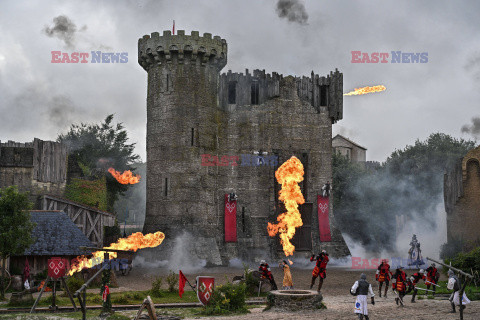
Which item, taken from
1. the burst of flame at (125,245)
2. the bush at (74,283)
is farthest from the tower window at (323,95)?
the bush at (74,283)

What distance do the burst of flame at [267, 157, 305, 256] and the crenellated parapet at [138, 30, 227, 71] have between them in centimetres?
942

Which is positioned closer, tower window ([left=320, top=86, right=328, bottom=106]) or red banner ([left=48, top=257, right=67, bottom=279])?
red banner ([left=48, top=257, right=67, bottom=279])

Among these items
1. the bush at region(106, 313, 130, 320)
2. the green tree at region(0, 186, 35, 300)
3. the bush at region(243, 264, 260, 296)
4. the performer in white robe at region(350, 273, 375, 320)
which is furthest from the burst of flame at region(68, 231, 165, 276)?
the performer in white robe at region(350, 273, 375, 320)

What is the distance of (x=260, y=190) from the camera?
1761 inches

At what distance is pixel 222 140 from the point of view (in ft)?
145

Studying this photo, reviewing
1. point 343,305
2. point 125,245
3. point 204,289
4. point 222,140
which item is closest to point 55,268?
point 125,245

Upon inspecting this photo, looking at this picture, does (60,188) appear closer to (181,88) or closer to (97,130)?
(181,88)

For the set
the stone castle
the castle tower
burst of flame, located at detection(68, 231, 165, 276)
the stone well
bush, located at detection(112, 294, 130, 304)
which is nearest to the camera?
the stone well

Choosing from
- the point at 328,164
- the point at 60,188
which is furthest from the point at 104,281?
the point at 328,164

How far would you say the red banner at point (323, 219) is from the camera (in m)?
45.1

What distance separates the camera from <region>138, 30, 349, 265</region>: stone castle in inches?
1642

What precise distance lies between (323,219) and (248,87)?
37.4 ft

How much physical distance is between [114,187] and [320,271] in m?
26.7

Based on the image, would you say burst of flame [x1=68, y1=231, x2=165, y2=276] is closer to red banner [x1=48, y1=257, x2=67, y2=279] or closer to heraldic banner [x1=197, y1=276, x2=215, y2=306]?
red banner [x1=48, y1=257, x2=67, y2=279]
